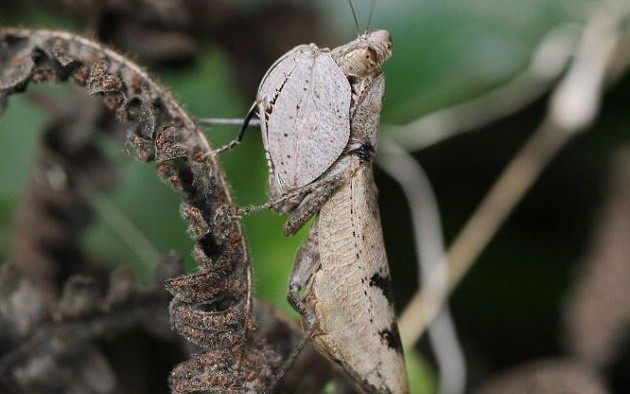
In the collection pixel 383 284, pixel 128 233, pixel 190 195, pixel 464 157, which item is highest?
pixel 464 157

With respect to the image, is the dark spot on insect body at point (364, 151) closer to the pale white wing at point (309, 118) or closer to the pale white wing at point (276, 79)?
the pale white wing at point (309, 118)

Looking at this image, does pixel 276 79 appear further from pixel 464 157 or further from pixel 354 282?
pixel 464 157

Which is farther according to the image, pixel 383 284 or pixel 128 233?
pixel 128 233

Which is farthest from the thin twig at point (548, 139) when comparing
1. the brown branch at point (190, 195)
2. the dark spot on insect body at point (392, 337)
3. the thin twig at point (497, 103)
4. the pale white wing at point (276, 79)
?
the brown branch at point (190, 195)

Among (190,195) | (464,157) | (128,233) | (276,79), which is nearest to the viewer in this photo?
(190,195)

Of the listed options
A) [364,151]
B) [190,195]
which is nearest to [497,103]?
[364,151]

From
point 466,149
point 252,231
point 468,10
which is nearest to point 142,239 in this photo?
point 252,231

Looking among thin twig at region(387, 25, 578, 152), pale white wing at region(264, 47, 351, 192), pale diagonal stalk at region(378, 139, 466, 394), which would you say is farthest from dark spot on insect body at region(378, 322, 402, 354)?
thin twig at region(387, 25, 578, 152)
